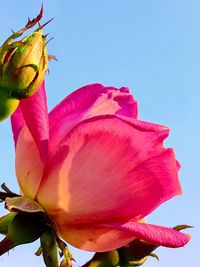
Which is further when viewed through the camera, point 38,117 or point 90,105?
point 90,105

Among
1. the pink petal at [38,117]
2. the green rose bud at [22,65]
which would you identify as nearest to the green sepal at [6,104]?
the green rose bud at [22,65]

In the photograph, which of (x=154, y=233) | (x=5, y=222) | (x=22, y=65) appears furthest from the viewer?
(x=5, y=222)

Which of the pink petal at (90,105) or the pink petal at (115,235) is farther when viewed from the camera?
the pink petal at (90,105)

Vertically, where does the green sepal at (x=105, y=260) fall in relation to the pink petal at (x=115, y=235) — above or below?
below

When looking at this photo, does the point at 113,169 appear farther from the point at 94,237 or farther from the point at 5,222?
the point at 5,222

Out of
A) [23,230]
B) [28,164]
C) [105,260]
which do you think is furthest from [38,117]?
[105,260]

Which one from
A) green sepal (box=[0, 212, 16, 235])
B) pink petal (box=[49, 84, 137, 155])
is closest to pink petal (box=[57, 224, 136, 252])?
green sepal (box=[0, 212, 16, 235])

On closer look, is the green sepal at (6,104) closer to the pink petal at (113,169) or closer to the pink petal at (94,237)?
the pink petal at (113,169)
